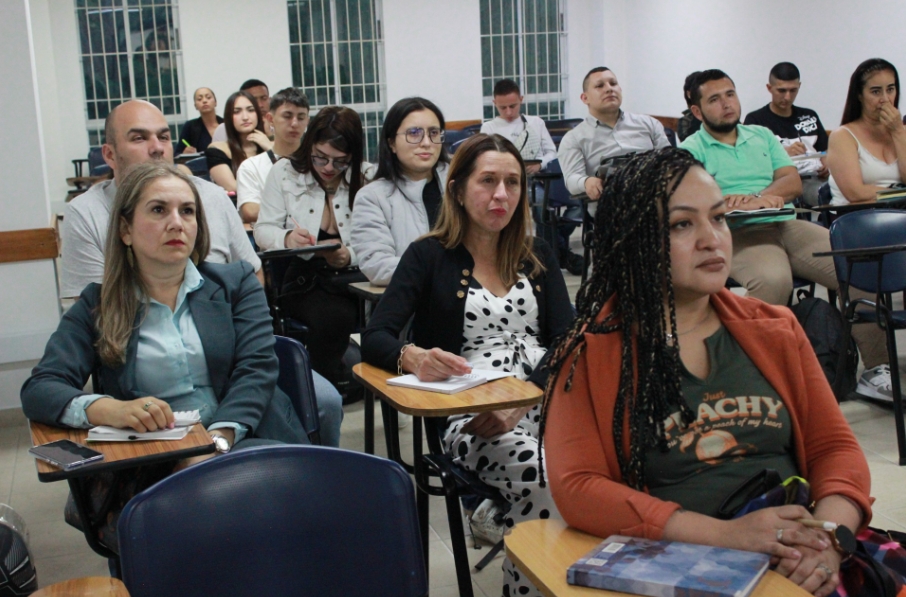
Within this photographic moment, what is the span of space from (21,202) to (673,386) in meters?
3.59

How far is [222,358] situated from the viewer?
2.31 metres

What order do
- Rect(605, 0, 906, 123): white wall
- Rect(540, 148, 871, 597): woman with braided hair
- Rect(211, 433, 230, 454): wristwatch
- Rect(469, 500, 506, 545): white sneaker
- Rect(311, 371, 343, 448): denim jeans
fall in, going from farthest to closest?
Rect(605, 0, 906, 123): white wall < Rect(311, 371, 343, 448): denim jeans < Rect(469, 500, 506, 545): white sneaker < Rect(211, 433, 230, 454): wristwatch < Rect(540, 148, 871, 597): woman with braided hair

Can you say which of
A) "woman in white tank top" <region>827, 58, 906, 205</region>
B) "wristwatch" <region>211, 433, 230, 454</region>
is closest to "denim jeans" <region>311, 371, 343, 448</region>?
"wristwatch" <region>211, 433, 230, 454</region>

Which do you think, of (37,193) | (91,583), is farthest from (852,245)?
(37,193)

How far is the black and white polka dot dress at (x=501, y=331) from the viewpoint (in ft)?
8.33

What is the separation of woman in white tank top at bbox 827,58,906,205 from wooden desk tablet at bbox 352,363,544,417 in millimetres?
2844

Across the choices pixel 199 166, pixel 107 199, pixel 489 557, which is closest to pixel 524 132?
pixel 199 166

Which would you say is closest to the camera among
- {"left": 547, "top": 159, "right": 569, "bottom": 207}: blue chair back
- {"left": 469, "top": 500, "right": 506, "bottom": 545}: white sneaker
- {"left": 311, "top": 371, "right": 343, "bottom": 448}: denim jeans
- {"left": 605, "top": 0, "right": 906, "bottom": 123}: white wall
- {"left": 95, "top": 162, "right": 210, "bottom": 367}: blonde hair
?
{"left": 95, "top": 162, "right": 210, "bottom": 367}: blonde hair

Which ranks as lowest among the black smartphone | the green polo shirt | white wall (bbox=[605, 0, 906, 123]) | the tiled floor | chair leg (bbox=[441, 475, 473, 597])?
the tiled floor

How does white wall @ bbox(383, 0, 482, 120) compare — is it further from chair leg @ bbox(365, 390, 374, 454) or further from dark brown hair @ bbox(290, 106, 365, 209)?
chair leg @ bbox(365, 390, 374, 454)

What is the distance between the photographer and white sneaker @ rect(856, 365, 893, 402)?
375 cm

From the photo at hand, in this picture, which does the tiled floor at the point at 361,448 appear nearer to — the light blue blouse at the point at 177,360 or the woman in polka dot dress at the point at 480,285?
the woman in polka dot dress at the point at 480,285

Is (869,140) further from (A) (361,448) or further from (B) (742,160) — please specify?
(A) (361,448)

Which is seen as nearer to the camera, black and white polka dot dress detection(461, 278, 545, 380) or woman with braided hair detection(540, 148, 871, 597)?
woman with braided hair detection(540, 148, 871, 597)
